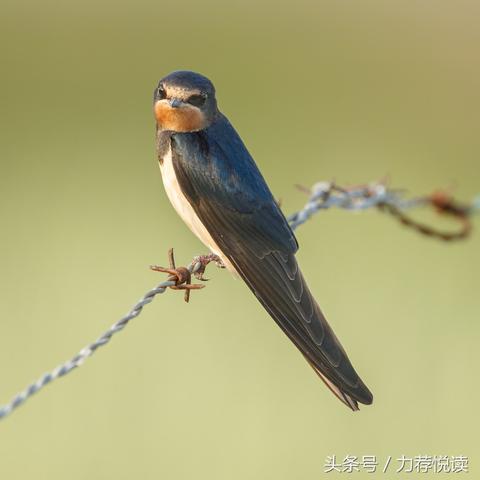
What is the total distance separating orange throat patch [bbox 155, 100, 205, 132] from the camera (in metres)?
3.63

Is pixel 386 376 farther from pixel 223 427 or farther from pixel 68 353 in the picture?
pixel 68 353

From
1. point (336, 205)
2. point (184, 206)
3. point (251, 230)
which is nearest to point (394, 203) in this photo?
point (336, 205)

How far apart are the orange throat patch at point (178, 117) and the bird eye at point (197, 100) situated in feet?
0.05

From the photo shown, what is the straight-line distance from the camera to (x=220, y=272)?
197 inches

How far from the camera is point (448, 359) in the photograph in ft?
14.3

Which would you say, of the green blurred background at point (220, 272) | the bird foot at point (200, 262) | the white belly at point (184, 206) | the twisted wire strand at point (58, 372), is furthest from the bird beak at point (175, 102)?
the green blurred background at point (220, 272)

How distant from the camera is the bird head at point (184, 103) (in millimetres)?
3637

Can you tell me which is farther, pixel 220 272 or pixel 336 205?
pixel 220 272

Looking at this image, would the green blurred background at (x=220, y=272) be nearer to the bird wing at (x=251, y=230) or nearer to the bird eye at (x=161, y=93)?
the bird wing at (x=251, y=230)

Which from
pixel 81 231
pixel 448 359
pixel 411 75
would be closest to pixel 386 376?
pixel 448 359

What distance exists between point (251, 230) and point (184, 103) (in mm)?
451

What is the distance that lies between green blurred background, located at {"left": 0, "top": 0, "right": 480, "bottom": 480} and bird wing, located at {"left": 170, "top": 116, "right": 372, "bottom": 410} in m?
0.74

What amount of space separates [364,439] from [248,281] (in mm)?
869

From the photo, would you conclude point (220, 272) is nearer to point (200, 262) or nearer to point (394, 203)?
point (200, 262)
